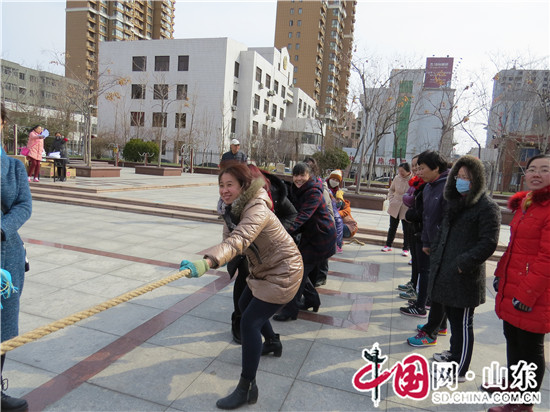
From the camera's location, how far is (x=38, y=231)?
265 inches

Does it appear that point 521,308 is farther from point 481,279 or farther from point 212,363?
point 212,363

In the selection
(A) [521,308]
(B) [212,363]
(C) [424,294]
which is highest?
(A) [521,308]

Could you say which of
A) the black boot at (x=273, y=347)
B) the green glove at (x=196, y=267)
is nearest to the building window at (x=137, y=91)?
the black boot at (x=273, y=347)

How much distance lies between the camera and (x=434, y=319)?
3.29 metres

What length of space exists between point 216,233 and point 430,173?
5337mm

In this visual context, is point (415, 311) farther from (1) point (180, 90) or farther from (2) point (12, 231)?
(1) point (180, 90)

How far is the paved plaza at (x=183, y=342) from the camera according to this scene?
8.08 feet

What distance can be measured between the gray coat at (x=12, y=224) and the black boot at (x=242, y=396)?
4.44 ft

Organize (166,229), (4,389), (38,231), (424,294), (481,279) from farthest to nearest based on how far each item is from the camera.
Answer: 1. (166,229)
2. (38,231)
3. (424,294)
4. (481,279)
5. (4,389)

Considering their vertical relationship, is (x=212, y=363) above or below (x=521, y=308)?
below

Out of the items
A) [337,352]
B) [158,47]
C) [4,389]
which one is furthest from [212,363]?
[158,47]

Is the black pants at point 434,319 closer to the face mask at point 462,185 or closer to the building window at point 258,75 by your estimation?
the face mask at point 462,185

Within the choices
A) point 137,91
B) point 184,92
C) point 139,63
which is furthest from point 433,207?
point 139,63

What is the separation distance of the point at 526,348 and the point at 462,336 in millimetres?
524
